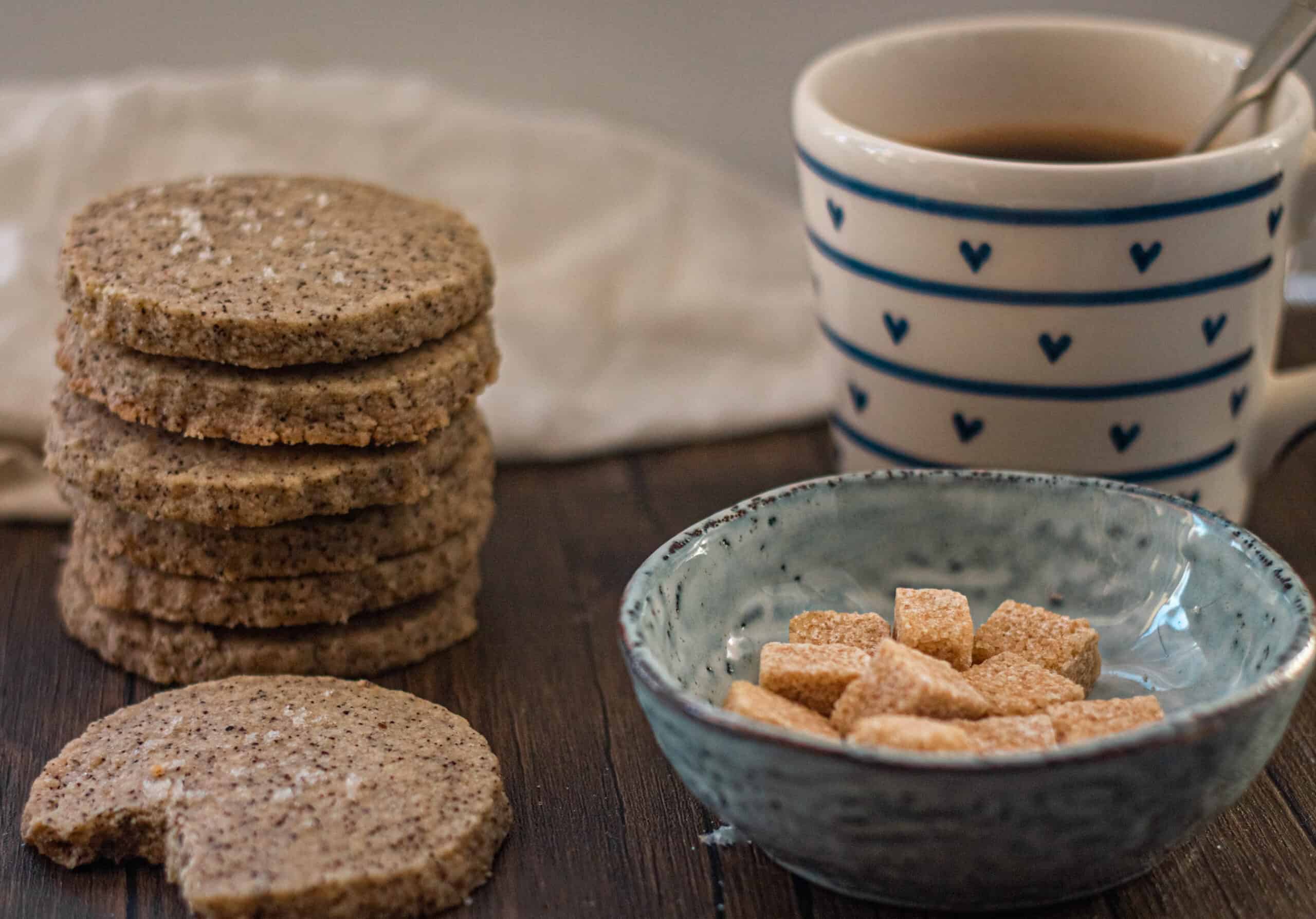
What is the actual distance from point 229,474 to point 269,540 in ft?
0.27

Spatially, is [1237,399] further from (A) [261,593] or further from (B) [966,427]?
(A) [261,593]

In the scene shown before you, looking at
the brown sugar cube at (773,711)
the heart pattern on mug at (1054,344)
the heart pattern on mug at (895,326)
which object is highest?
the heart pattern on mug at (1054,344)

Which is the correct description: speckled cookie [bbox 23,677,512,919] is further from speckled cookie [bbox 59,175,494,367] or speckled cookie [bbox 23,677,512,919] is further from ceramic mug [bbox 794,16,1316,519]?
ceramic mug [bbox 794,16,1316,519]

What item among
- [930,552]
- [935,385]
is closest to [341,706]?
[930,552]

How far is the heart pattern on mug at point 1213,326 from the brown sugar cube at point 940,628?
435 mm

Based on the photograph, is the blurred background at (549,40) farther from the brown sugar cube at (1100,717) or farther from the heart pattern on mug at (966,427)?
the brown sugar cube at (1100,717)

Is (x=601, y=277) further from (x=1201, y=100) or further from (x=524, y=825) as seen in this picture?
(x=524, y=825)

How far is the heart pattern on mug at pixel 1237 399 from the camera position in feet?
5.09

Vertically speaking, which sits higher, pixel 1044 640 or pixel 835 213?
pixel 835 213

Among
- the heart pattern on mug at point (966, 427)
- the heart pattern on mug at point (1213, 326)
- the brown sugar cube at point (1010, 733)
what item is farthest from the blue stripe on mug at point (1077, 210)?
the brown sugar cube at point (1010, 733)

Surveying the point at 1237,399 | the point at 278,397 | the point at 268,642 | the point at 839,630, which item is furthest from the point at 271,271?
the point at 1237,399

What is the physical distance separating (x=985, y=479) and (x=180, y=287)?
29.6 inches

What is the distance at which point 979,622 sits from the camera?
1384 millimetres

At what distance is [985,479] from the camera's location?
1362mm
